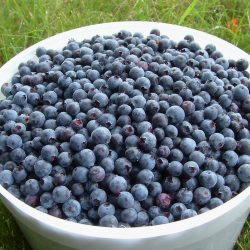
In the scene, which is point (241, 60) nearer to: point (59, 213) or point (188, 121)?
point (188, 121)

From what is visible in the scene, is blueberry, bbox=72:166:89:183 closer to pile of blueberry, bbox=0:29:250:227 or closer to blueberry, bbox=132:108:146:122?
pile of blueberry, bbox=0:29:250:227

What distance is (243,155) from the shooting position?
45.3 inches

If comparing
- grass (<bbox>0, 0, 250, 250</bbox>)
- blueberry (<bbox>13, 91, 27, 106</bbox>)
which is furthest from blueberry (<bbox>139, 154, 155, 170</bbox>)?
grass (<bbox>0, 0, 250, 250</bbox>)

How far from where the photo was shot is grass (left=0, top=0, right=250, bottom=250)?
1.96 m

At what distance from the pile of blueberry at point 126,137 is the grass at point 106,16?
65cm

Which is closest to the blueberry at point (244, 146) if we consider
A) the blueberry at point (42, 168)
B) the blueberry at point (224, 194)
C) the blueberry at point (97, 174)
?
the blueberry at point (224, 194)

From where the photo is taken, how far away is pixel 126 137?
1128 mm

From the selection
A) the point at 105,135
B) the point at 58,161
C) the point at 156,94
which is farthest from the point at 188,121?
the point at 58,161

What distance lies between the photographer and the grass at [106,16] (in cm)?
196

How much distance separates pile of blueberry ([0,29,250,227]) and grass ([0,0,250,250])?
2.14 feet

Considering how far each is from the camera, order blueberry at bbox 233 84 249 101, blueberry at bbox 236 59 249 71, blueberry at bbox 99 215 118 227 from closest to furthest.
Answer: blueberry at bbox 99 215 118 227 → blueberry at bbox 233 84 249 101 → blueberry at bbox 236 59 249 71

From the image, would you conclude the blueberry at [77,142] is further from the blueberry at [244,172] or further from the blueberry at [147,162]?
the blueberry at [244,172]

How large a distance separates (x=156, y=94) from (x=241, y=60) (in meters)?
0.31

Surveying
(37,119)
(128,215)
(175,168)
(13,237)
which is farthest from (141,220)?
(13,237)
